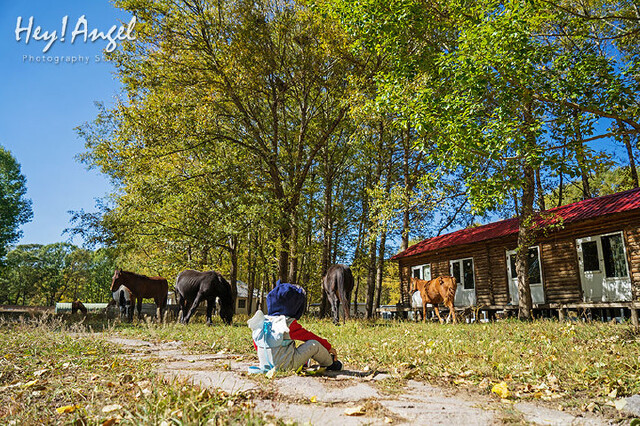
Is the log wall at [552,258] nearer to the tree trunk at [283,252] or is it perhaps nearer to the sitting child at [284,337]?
the tree trunk at [283,252]

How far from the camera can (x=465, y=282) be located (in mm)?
22641

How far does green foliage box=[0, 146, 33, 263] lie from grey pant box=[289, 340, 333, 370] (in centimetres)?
3838

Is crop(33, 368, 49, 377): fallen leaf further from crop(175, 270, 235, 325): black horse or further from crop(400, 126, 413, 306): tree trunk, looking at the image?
crop(400, 126, 413, 306): tree trunk

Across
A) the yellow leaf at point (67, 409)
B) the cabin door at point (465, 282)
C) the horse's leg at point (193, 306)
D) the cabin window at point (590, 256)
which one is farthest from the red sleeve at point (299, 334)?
the cabin door at point (465, 282)

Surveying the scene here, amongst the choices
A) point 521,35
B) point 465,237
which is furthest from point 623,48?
point 521,35

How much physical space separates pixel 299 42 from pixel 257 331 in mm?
15913

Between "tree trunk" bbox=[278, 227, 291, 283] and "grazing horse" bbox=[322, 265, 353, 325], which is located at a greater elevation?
"tree trunk" bbox=[278, 227, 291, 283]

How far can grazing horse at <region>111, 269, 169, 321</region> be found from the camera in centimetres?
1577

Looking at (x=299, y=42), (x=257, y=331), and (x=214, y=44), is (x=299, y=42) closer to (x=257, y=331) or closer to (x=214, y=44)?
(x=214, y=44)

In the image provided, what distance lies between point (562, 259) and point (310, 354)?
1685 cm

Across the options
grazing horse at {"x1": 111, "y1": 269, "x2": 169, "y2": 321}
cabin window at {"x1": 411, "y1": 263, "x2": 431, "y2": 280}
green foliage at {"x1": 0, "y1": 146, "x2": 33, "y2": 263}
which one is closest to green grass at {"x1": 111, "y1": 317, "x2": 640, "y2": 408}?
grazing horse at {"x1": 111, "y1": 269, "x2": 169, "y2": 321}

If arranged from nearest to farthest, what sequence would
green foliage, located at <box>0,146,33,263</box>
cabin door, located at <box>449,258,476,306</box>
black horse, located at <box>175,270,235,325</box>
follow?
black horse, located at <box>175,270,235,325</box>
cabin door, located at <box>449,258,476,306</box>
green foliage, located at <box>0,146,33,263</box>

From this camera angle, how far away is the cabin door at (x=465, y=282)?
2215 cm

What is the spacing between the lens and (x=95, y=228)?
20.6 metres
